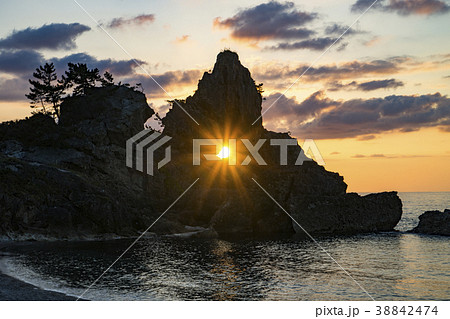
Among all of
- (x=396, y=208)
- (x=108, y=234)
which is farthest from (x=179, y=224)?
(x=396, y=208)

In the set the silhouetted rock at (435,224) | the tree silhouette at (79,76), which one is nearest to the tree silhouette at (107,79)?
the tree silhouette at (79,76)

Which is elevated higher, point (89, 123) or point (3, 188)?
point (89, 123)

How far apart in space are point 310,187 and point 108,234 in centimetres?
4320

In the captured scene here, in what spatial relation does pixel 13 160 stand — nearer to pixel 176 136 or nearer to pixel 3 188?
pixel 3 188

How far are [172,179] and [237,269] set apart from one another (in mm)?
49747

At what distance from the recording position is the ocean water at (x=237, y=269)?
3775 centimetres

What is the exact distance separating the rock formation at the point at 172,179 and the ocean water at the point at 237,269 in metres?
8.85

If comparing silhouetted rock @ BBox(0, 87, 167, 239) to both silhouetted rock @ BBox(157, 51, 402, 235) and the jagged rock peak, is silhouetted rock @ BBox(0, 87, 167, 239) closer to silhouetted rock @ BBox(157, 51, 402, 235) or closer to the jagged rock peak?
silhouetted rock @ BBox(157, 51, 402, 235)

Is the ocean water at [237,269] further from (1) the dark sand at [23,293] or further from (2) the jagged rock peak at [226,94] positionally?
(2) the jagged rock peak at [226,94]

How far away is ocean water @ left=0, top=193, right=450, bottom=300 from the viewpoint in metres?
37.8

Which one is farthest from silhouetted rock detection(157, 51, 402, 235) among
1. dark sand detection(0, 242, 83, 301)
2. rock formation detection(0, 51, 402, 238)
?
dark sand detection(0, 242, 83, 301)

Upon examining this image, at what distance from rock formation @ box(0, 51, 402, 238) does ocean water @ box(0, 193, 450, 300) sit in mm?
8851

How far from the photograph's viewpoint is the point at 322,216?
90.3 meters

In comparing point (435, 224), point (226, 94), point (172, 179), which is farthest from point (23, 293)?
point (226, 94)
